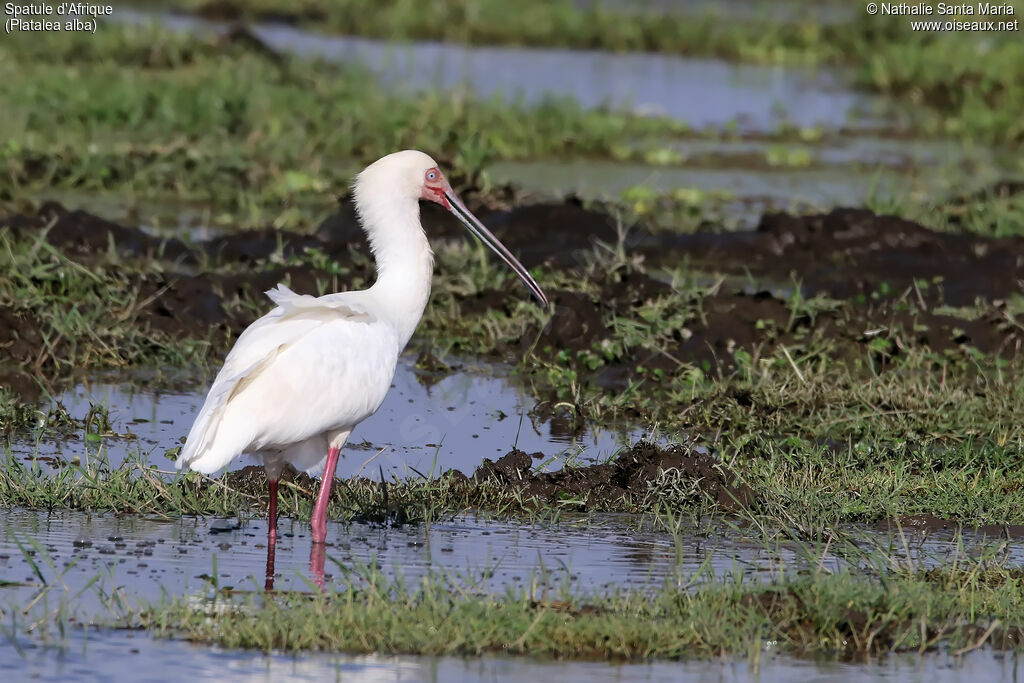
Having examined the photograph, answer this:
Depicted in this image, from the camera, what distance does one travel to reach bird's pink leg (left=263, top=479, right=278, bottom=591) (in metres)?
5.73

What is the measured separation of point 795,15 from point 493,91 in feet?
27.9

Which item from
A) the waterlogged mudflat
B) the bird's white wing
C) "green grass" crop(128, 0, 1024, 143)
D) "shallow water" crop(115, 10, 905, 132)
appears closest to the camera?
the bird's white wing


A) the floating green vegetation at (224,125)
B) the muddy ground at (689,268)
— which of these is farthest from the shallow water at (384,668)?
the floating green vegetation at (224,125)

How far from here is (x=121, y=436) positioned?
7609 millimetres

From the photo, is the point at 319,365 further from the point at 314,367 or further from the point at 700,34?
the point at 700,34

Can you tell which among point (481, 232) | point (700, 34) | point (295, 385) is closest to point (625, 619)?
point (295, 385)

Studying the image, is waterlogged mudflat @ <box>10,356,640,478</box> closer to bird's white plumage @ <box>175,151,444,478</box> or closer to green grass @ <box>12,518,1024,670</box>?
bird's white plumage @ <box>175,151,444,478</box>

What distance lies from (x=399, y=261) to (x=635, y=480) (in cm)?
131

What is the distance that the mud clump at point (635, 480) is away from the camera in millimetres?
6770

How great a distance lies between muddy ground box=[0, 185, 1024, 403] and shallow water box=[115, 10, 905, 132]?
477cm

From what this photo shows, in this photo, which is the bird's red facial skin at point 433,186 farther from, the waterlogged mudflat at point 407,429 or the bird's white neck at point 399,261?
the waterlogged mudflat at point 407,429

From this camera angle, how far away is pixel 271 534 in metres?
5.96

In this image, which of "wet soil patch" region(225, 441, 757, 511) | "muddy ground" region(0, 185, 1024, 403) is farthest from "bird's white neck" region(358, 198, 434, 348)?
"muddy ground" region(0, 185, 1024, 403)

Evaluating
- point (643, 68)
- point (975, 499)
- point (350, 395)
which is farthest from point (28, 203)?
point (643, 68)
